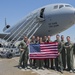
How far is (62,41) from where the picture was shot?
1105cm

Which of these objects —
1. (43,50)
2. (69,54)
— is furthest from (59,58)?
(43,50)

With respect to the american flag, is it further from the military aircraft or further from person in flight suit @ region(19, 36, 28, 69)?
the military aircraft

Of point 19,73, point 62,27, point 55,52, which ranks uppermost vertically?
point 62,27

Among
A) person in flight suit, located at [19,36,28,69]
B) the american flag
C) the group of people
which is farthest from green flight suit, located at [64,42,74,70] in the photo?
person in flight suit, located at [19,36,28,69]

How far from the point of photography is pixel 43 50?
38.7 ft

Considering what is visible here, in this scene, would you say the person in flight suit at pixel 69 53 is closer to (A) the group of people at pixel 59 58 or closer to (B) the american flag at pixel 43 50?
(A) the group of people at pixel 59 58

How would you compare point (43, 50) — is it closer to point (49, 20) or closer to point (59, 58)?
point (59, 58)

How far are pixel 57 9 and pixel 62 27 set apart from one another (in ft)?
5.87

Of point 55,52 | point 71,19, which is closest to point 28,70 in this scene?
point 55,52

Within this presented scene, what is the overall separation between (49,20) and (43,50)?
9.96 metres

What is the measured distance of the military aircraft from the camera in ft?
67.9

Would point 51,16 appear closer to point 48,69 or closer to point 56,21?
point 56,21

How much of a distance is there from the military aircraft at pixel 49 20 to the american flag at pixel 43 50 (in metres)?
9.22

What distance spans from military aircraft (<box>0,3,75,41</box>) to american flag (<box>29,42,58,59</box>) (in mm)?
9219
